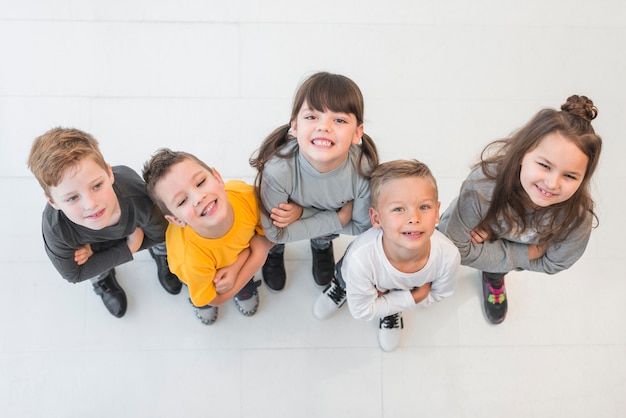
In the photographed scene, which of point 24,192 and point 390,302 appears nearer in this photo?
point 390,302

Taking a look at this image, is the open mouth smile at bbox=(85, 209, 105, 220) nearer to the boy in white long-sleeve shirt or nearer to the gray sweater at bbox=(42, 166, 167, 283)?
the gray sweater at bbox=(42, 166, 167, 283)

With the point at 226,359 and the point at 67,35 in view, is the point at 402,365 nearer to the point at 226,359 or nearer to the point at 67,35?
the point at 226,359

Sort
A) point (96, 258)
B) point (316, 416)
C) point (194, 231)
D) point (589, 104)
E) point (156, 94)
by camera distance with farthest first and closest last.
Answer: point (156, 94)
point (316, 416)
point (96, 258)
point (194, 231)
point (589, 104)

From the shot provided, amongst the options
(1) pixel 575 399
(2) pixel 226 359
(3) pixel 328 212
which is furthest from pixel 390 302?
(1) pixel 575 399

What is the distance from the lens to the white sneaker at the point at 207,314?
1784mm

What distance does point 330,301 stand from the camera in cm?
183

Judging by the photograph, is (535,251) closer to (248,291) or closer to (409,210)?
(409,210)

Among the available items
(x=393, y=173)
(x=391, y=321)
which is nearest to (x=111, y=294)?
(x=391, y=321)

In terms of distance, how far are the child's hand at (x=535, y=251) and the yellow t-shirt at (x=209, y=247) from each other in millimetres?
862

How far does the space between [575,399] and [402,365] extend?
66 cm

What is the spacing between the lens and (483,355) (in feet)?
6.13

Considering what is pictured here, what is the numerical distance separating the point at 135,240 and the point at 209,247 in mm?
289

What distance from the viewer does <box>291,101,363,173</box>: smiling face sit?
1279 millimetres

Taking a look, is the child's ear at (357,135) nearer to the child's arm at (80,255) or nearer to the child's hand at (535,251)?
the child's hand at (535,251)
